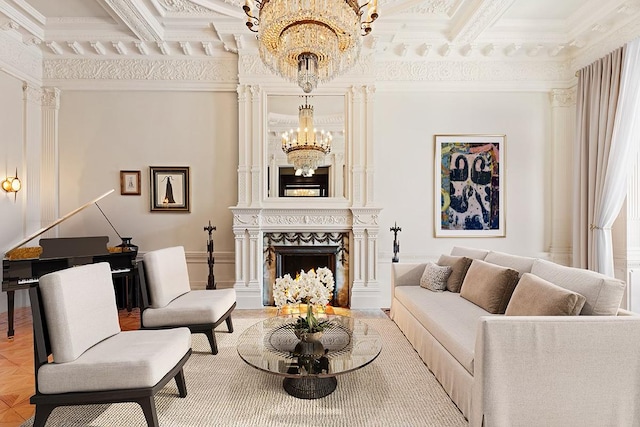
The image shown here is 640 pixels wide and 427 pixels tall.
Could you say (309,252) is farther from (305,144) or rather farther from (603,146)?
(603,146)

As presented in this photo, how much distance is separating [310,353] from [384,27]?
4075 millimetres

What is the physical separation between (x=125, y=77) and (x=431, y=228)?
515 cm

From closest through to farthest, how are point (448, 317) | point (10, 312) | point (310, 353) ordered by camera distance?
point (310, 353), point (448, 317), point (10, 312)

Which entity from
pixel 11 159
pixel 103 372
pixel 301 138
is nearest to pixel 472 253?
pixel 301 138

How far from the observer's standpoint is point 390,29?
14.3 feet

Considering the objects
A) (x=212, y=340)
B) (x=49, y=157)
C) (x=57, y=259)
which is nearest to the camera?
(x=212, y=340)

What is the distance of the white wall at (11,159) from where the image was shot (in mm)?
4352

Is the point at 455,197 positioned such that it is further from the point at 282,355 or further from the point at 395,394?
the point at 282,355

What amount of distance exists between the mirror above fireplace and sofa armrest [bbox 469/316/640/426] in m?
3.22

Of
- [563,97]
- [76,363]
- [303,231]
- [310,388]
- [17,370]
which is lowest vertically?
[17,370]

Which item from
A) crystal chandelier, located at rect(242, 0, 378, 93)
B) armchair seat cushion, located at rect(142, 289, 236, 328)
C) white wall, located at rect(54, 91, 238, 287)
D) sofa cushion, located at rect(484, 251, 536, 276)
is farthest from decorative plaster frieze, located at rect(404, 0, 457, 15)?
armchair seat cushion, located at rect(142, 289, 236, 328)

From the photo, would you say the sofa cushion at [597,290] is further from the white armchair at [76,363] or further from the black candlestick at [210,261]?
the black candlestick at [210,261]

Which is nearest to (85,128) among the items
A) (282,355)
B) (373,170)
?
(373,170)

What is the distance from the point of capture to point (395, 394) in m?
2.43
